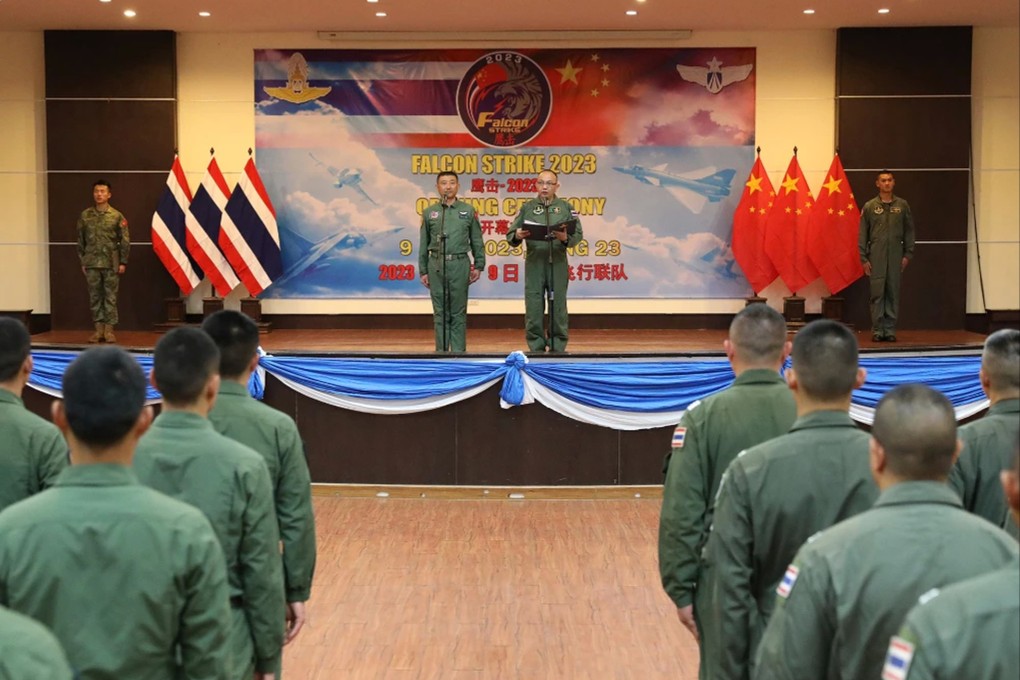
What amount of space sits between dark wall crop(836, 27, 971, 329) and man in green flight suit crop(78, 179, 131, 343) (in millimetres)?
7218

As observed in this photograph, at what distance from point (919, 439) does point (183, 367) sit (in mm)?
1555

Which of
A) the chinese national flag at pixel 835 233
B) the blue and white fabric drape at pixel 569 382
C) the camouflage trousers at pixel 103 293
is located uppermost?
the chinese national flag at pixel 835 233

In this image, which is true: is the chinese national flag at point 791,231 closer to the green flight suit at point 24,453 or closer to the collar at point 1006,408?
the collar at point 1006,408

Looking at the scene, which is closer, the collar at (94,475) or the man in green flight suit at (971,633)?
the man in green flight suit at (971,633)

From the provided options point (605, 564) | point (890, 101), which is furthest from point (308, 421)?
point (890, 101)

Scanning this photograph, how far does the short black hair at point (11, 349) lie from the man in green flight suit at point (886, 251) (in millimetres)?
9675

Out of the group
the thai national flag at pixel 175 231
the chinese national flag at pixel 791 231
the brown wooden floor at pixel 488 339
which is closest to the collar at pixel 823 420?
the brown wooden floor at pixel 488 339

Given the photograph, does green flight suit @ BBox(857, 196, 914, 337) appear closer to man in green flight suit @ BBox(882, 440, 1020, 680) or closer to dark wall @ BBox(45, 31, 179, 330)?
dark wall @ BBox(45, 31, 179, 330)

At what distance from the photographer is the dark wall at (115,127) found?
1352 centimetres

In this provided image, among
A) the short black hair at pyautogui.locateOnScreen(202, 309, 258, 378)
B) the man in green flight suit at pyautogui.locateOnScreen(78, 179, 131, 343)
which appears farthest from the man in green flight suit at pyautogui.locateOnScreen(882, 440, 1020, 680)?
the man in green flight suit at pyautogui.locateOnScreen(78, 179, 131, 343)

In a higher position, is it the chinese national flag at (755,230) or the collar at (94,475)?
the chinese national flag at (755,230)

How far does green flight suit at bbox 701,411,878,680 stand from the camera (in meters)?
2.79

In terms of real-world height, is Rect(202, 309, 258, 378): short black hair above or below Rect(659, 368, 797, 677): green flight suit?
above

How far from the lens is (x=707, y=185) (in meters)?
13.6
